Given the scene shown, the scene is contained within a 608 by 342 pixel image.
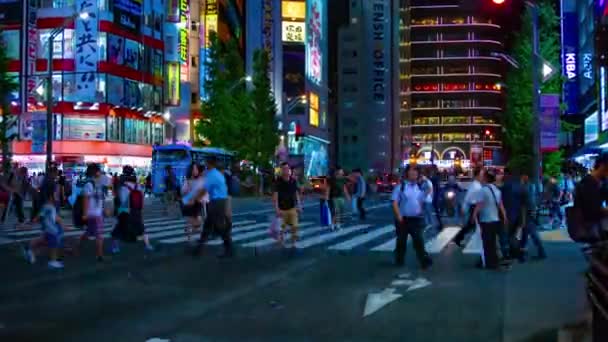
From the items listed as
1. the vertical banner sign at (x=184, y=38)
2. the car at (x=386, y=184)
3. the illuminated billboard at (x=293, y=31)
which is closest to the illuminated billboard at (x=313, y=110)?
the illuminated billboard at (x=293, y=31)

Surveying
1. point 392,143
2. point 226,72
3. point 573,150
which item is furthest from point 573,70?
point 392,143

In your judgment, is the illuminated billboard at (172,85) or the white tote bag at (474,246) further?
the illuminated billboard at (172,85)

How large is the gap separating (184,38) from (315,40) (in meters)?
33.3

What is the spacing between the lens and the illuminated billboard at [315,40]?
8836 centimetres

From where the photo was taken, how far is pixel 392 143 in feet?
381

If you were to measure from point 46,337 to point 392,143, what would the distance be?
4337 inches

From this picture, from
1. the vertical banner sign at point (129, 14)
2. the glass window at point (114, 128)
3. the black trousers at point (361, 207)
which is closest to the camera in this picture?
the black trousers at point (361, 207)

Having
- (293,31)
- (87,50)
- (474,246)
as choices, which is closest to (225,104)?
(87,50)

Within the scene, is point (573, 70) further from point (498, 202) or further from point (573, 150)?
point (498, 202)

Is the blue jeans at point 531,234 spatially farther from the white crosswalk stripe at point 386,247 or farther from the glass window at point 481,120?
the glass window at point 481,120

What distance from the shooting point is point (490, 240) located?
41.6ft

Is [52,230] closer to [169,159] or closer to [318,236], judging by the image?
[318,236]

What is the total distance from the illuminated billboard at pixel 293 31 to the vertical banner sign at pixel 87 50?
114ft

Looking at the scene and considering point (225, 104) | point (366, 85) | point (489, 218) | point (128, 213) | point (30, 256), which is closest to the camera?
point (489, 218)
